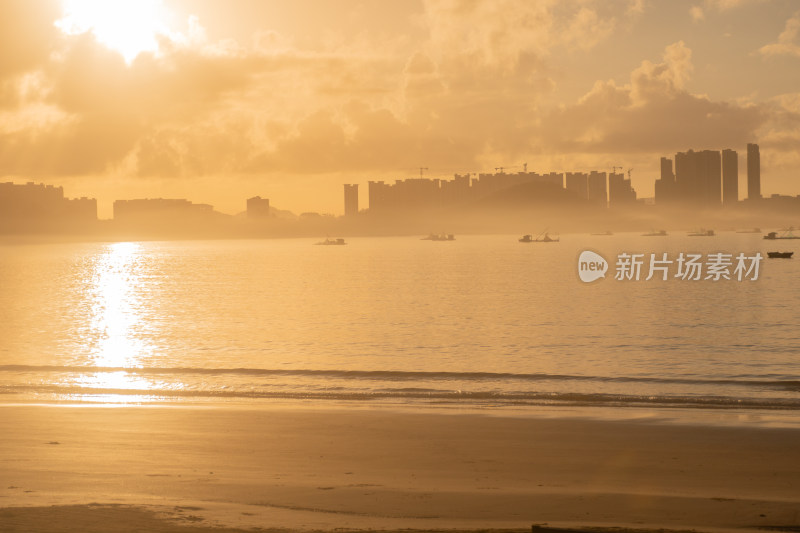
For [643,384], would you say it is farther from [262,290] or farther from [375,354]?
[262,290]

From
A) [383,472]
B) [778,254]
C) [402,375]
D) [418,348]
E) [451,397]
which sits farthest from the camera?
[778,254]

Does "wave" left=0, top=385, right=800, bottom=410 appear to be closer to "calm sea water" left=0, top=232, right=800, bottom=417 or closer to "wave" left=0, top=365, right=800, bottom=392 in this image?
"calm sea water" left=0, top=232, right=800, bottom=417

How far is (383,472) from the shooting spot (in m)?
15.9

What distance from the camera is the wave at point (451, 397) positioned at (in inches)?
1007

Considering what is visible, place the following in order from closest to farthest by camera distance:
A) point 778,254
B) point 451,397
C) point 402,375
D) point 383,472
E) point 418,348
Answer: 1. point 383,472
2. point 451,397
3. point 402,375
4. point 418,348
5. point 778,254

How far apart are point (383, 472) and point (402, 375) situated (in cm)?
1894

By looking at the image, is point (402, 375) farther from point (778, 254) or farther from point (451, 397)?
point (778, 254)

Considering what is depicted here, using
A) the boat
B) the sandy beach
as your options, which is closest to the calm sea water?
the sandy beach

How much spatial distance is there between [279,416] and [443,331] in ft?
106

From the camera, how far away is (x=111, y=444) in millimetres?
18094

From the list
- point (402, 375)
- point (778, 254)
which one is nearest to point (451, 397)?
point (402, 375)

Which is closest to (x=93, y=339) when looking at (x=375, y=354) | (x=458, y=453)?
(x=375, y=354)

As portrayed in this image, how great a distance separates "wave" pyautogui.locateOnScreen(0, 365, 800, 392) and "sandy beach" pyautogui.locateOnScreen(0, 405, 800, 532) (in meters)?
11.5

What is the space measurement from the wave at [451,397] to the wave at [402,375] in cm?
467
